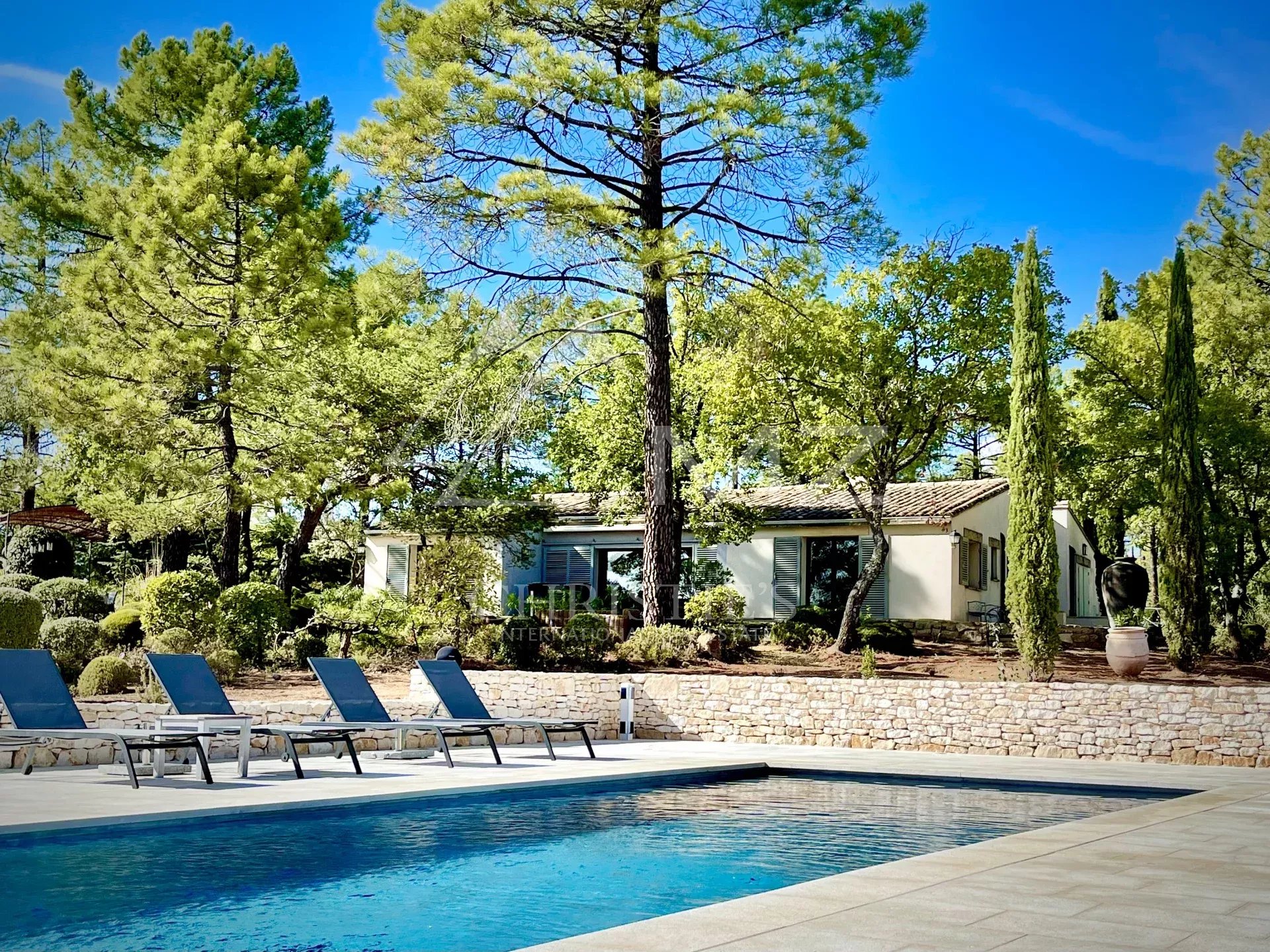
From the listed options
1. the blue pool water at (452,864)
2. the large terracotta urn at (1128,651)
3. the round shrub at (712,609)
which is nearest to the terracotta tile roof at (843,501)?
the round shrub at (712,609)

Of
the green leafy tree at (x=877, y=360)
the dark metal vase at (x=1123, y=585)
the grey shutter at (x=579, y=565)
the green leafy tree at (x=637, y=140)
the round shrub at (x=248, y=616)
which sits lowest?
the round shrub at (x=248, y=616)

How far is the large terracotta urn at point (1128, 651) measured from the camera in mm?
17562

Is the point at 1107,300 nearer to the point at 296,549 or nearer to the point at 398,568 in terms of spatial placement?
the point at 398,568

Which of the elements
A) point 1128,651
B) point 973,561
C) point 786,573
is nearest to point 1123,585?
point 973,561

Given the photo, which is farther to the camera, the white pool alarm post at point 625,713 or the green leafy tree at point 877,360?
the green leafy tree at point 877,360

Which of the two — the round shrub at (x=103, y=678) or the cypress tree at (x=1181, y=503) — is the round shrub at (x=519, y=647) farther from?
the cypress tree at (x=1181, y=503)

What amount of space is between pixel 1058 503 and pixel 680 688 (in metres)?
19.5

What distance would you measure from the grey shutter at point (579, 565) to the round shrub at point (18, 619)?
14.7m

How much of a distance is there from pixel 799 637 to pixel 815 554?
4.23m

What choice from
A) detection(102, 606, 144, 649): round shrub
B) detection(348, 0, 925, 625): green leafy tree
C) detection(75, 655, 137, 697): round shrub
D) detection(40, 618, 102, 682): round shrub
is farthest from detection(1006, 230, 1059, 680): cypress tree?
detection(40, 618, 102, 682): round shrub

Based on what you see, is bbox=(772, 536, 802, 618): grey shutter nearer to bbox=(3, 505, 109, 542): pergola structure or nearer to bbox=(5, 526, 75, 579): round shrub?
bbox=(3, 505, 109, 542): pergola structure

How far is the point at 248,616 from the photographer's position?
60.2 ft

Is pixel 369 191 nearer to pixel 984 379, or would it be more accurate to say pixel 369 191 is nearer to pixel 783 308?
pixel 783 308

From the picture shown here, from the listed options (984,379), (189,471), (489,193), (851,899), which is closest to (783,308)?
(984,379)
